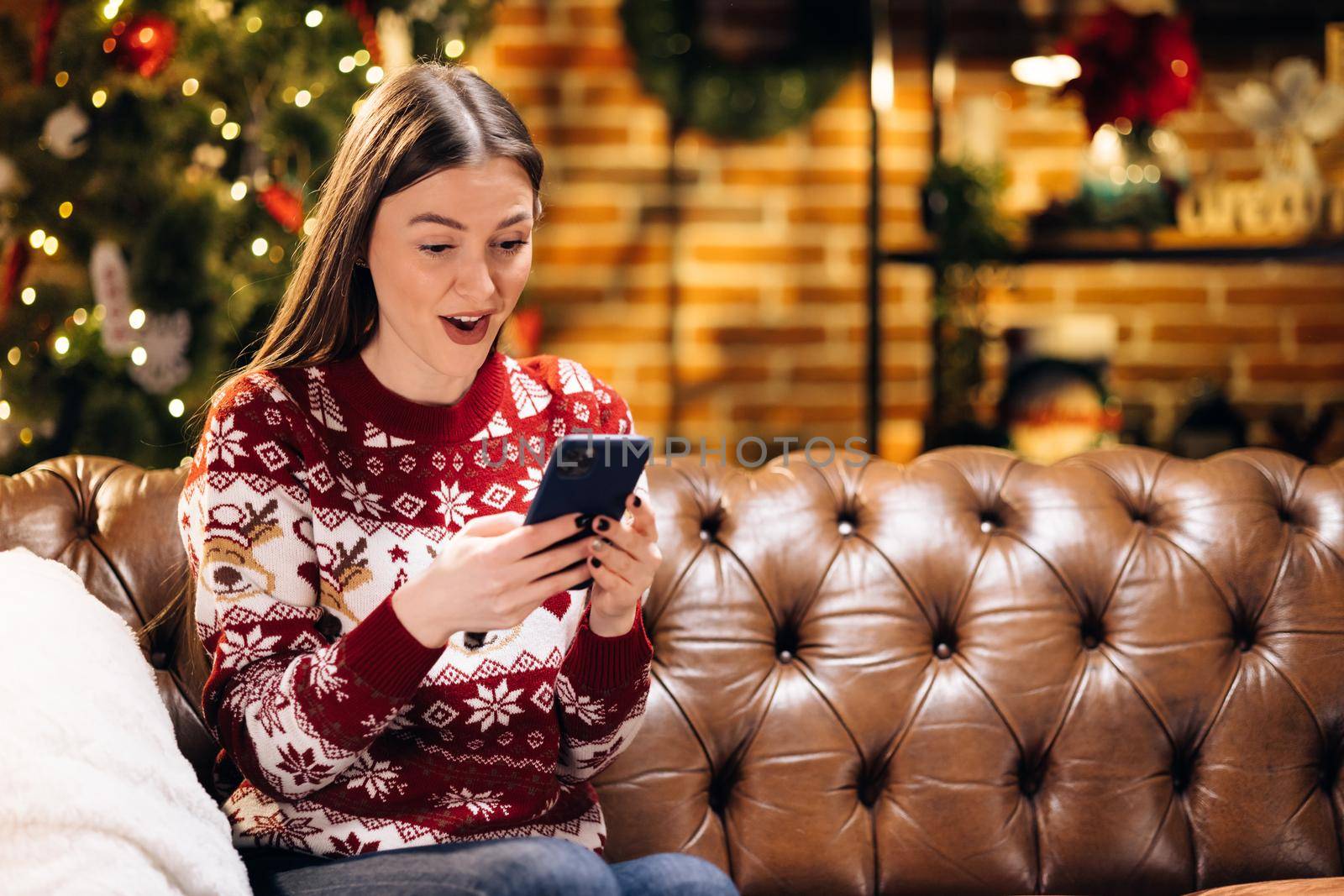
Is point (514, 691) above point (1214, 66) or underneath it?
underneath

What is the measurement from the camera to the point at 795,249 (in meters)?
2.94

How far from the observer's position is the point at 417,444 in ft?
4.18

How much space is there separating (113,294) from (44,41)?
0.47 metres

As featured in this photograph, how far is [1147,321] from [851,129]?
85 cm

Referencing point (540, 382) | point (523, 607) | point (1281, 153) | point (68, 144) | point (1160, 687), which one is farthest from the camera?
point (1281, 153)

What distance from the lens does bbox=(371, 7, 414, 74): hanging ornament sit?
8.59 ft

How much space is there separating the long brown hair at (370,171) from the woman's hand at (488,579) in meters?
0.33

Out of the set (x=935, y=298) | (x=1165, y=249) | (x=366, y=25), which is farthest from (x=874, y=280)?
(x=366, y=25)

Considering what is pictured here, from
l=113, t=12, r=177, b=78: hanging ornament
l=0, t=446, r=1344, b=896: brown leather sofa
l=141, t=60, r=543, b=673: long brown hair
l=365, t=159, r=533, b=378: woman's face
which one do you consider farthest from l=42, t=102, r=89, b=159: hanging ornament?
l=365, t=159, r=533, b=378: woman's face

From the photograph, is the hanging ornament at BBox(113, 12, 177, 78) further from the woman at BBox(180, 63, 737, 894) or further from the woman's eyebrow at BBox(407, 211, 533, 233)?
the woman's eyebrow at BBox(407, 211, 533, 233)

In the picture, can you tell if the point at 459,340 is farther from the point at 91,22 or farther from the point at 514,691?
the point at 91,22

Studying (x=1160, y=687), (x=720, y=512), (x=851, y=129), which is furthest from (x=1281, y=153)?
(x=720, y=512)

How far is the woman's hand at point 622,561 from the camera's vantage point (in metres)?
1.11

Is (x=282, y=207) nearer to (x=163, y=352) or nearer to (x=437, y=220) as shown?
(x=163, y=352)
